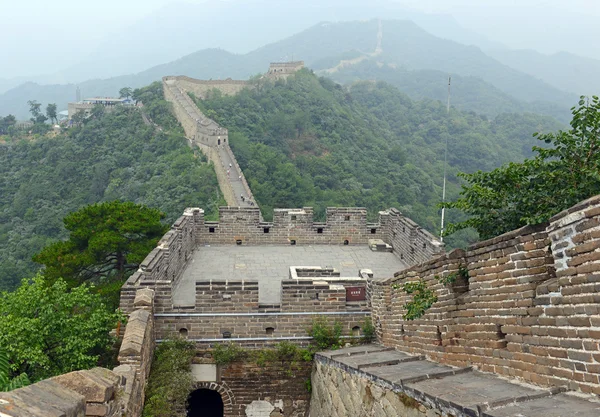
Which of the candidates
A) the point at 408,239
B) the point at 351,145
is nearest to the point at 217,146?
the point at 351,145

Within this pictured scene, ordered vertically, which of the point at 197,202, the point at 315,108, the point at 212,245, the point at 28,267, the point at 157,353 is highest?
the point at 315,108

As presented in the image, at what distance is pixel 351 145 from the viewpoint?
66812 mm

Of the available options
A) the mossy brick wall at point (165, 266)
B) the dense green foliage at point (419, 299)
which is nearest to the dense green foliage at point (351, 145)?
the mossy brick wall at point (165, 266)

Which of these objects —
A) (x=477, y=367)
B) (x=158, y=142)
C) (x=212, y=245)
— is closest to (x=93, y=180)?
(x=158, y=142)

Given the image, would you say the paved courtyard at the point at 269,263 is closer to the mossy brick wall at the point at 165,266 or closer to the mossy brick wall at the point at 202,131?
the mossy brick wall at the point at 165,266

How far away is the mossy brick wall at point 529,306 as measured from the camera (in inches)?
159

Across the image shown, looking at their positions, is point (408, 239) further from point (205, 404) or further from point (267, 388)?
point (205, 404)

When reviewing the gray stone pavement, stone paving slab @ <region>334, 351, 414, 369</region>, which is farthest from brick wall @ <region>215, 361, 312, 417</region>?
the gray stone pavement

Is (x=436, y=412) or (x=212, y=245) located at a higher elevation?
(x=212, y=245)

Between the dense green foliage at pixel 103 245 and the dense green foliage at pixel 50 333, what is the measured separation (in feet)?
31.0

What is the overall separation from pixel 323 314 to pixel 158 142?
173 ft

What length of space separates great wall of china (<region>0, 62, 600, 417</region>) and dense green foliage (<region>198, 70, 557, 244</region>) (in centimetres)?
2479

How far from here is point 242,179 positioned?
45344 mm

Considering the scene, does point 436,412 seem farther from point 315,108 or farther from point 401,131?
point 401,131
